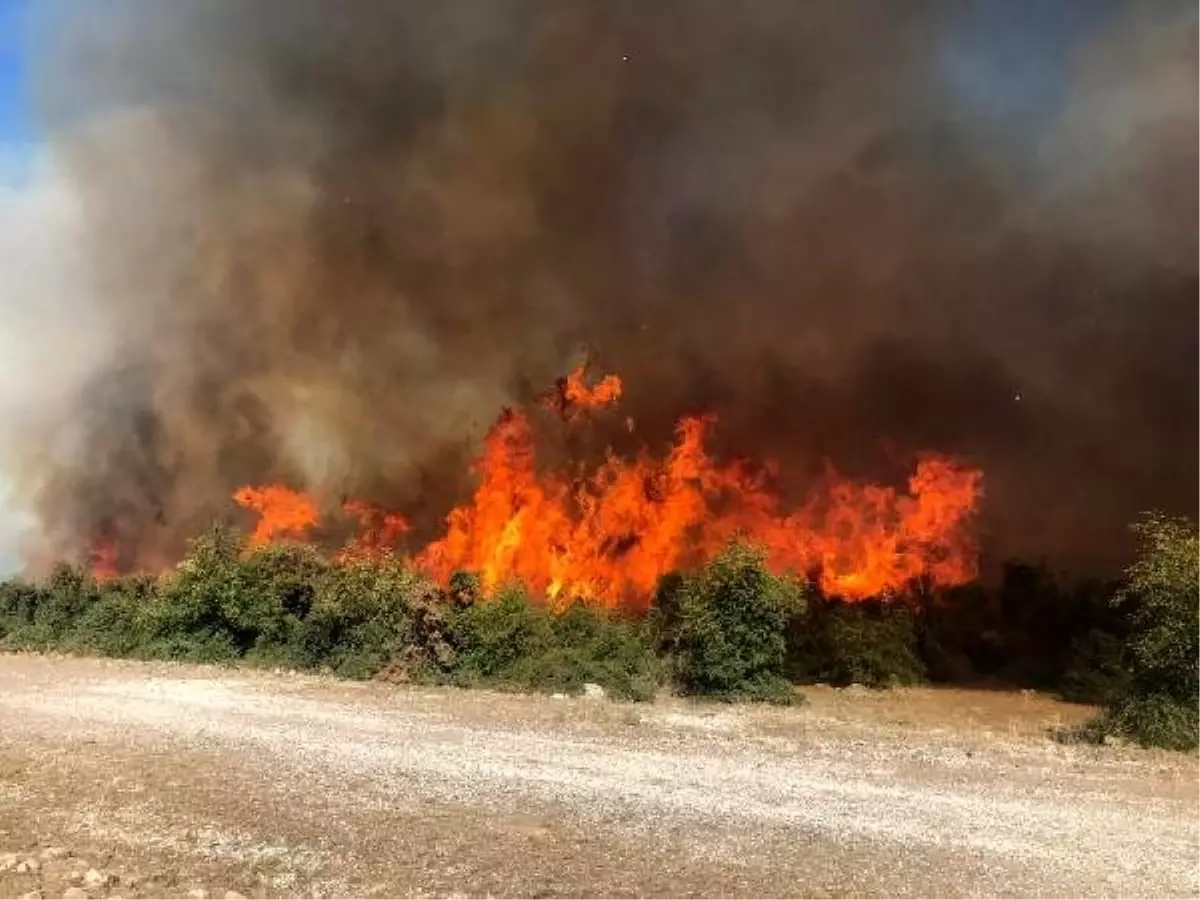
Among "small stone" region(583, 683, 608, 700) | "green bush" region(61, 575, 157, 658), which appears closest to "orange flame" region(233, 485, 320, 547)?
"green bush" region(61, 575, 157, 658)

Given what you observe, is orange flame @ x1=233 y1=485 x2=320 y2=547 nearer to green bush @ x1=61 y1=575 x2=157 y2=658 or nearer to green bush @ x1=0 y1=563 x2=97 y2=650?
green bush @ x1=61 y1=575 x2=157 y2=658

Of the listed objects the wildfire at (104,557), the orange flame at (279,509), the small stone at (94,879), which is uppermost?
the orange flame at (279,509)

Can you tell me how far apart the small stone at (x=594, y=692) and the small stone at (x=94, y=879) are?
16847mm

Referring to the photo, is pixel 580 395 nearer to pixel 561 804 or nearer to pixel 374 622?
pixel 374 622

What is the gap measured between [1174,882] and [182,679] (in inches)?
974

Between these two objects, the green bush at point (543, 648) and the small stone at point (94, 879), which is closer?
the small stone at point (94, 879)

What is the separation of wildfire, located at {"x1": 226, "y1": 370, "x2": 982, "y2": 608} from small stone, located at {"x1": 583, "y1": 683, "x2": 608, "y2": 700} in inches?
386

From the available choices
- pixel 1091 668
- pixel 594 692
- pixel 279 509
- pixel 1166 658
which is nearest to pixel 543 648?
pixel 594 692

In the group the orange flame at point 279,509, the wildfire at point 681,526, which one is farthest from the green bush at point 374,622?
the orange flame at point 279,509

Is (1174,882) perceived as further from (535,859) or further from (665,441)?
(665,441)

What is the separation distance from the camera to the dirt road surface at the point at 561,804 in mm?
10383

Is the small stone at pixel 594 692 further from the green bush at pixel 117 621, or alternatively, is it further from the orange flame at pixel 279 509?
the orange flame at pixel 279 509

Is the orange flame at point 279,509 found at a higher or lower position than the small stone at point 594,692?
higher

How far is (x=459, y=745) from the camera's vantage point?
60.7 ft
